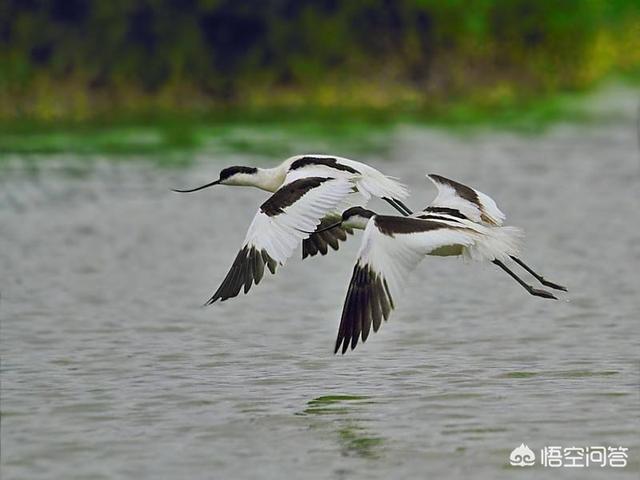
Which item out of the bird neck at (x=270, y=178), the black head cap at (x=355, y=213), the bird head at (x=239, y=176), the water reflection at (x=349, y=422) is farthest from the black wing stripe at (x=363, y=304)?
the bird head at (x=239, y=176)

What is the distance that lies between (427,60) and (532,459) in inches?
Result: 863

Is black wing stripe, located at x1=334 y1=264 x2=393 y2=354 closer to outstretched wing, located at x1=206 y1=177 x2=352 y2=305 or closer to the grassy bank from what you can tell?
outstretched wing, located at x1=206 y1=177 x2=352 y2=305

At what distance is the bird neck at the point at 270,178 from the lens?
9172mm

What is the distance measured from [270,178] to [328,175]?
753 mm

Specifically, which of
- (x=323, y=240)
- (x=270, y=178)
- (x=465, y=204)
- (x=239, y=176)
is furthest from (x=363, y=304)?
(x=239, y=176)

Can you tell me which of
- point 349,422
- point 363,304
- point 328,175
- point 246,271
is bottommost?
point 349,422

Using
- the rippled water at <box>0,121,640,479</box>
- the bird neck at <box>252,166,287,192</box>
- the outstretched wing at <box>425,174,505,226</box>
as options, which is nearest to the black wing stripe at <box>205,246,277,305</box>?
the rippled water at <box>0,121,640,479</box>

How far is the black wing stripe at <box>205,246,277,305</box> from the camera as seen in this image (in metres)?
7.88

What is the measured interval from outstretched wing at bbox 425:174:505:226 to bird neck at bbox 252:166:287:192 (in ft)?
2.82

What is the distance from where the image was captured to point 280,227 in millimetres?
8078

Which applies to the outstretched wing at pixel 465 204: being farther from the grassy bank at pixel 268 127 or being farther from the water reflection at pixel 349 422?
the grassy bank at pixel 268 127

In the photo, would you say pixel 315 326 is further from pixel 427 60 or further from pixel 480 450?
pixel 427 60

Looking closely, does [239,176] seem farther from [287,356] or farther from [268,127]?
[268,127]

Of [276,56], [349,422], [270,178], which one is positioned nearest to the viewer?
[349,422]
